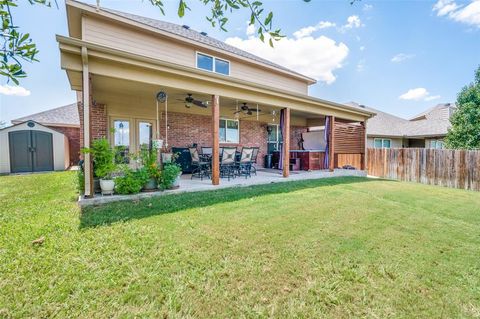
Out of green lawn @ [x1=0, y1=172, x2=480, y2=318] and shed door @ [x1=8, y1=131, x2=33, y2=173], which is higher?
shed door @ [x1=8, y1=131, x2=33, y2=173]

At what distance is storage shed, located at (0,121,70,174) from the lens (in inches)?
470

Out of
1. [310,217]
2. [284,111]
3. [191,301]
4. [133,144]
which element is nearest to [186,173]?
[133,144]

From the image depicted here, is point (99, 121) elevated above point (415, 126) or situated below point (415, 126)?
below

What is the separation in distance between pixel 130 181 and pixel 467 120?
1744cm

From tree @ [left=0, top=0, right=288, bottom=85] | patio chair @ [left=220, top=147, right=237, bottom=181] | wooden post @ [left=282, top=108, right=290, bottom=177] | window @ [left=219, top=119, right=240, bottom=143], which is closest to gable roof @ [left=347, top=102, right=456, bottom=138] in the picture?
window @ [left=219, top=119, right=240, bottom=143]

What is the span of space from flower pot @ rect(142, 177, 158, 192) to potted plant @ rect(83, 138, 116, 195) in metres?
0.77

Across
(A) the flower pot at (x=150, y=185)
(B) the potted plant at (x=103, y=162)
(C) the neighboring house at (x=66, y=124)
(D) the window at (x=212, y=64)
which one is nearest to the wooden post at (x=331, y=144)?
(D) the window at (x=212, y=64)

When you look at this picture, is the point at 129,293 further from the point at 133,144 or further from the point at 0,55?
the point at 133,144

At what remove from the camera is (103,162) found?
17.5 ft

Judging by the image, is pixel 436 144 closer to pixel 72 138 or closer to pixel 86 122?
pixel 86 122

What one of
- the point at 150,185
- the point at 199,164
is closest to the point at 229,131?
the point at 199,164

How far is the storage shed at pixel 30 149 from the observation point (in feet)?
39.1

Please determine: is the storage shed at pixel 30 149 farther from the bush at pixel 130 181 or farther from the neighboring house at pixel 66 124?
the bush at pixel 130 181

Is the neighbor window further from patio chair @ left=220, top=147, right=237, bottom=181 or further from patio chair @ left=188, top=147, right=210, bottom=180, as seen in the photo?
patio chair @ left=188, top=147, right=210, bottom=180
